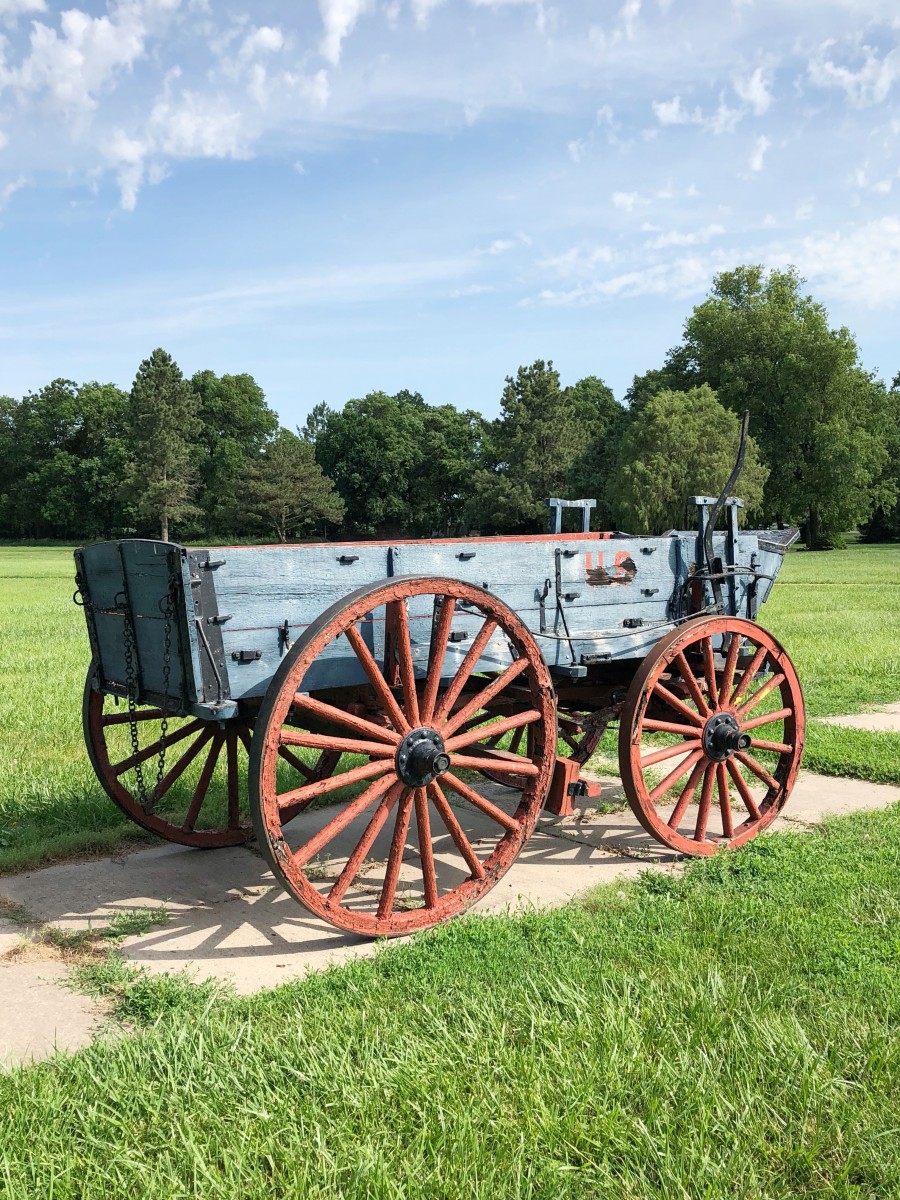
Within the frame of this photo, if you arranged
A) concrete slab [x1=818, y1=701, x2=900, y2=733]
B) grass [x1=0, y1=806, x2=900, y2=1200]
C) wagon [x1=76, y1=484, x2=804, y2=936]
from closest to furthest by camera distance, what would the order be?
grass [x1=0, y1=806, x2=900, y2=1200], wagon [x1=76, y1=484, x2=804, y2=936], concrete slab [x1=818, y1=701, x2=900, y2=733]

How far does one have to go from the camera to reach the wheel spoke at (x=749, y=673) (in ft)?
19.3

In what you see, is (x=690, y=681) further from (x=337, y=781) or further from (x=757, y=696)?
(x=337, y=781)

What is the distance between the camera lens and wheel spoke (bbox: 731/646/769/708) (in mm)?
5891

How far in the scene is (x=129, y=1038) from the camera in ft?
11.9

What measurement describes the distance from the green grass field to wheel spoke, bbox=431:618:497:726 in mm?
2493

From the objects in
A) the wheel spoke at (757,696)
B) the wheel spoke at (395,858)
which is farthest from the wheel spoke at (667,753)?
the wheel spoke at (395,858)

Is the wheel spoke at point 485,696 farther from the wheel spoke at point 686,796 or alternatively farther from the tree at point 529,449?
the tree at point 529,449

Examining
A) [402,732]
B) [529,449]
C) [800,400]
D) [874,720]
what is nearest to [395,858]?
[402,732]

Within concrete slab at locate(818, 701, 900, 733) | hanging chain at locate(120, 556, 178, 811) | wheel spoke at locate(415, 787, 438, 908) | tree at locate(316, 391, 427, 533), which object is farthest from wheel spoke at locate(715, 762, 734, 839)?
tree at locate(316, 391, 427, 533)

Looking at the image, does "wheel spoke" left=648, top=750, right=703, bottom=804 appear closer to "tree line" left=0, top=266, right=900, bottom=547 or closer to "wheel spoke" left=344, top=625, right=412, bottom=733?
"wheel spoke" left=344, top=625, right=412, bottom=733

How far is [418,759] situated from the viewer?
14.5ft

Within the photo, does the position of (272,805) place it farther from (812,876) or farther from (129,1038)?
(812,876)

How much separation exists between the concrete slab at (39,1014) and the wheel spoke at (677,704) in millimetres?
3030

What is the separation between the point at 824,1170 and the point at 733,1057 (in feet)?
1.60
